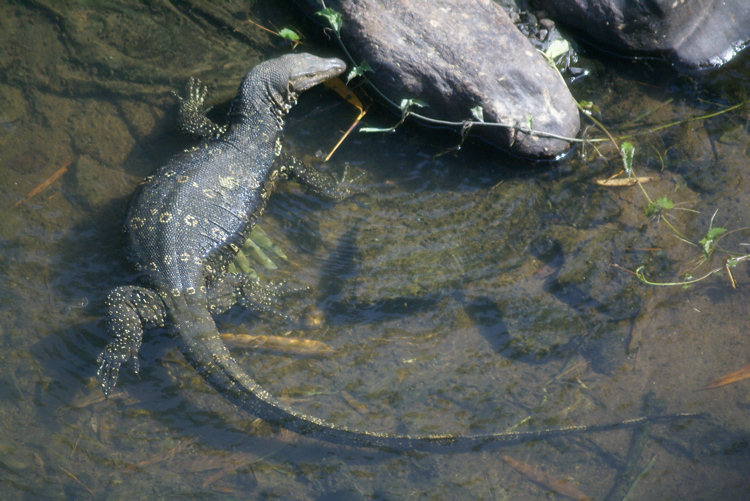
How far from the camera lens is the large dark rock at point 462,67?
580cm

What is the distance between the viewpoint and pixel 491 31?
6078mm

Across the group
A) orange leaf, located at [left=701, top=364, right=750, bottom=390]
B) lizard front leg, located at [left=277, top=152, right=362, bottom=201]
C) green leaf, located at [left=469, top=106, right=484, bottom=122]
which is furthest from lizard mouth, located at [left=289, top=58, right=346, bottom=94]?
orange leaf, located at [left=701, top=364, right=750, bottom=390]

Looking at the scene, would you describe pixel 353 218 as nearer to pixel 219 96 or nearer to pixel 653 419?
pixel 219 96

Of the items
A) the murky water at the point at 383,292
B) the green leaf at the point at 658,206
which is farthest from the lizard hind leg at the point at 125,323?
the green leaf at the point at 658,206

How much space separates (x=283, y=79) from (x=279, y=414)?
128 inches

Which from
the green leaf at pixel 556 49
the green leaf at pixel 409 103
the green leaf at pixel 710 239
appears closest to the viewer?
the green leaf at pixel 710 239

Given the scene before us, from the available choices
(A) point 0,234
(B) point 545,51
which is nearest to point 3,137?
(A) point 0,234

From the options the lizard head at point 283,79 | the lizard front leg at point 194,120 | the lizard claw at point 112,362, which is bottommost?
the lizard claw at point 112,362

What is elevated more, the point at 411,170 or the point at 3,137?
the point at 411,170

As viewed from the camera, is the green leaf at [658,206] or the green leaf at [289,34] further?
the green leaf at [289,34]

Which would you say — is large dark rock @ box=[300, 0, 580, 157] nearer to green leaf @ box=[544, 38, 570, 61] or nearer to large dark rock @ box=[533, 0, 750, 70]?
green leaf @ box=[544, 38, 570, 61]

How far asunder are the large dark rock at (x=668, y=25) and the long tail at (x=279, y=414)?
4033mm

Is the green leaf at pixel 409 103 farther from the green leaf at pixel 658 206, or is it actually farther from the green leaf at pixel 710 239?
the green leaf at pixel 710 239

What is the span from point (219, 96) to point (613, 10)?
4.21m
